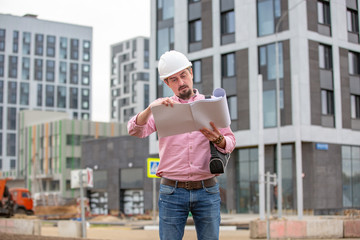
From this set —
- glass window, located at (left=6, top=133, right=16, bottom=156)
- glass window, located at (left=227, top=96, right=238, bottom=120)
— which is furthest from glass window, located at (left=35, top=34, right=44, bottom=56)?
glass window, located at (left=227, top=96, right=238, bottom=120)

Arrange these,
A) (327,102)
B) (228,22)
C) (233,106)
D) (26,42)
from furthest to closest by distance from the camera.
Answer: (26,42) < (228,22) < (233,106) < (327,102)

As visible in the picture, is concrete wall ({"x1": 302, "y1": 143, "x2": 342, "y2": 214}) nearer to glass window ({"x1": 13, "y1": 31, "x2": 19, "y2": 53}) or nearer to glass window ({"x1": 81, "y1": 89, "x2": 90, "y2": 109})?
glass window ({"x1": 81, "y1": 89, "x2": 90, "y2": 109})

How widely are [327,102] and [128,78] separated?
91336 millimetres

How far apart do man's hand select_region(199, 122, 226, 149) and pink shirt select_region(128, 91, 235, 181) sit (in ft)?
0.23

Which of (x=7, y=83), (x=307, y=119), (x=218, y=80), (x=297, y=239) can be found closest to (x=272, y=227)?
(x=297, y=239)

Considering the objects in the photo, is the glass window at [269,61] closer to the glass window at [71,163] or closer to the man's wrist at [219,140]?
the man's wrist at [219,140]

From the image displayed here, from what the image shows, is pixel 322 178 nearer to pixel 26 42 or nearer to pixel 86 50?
pixel 26 42

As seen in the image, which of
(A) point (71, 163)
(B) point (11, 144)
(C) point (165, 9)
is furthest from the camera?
(B) point (11, 144)

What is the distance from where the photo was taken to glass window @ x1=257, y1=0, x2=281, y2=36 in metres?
38.6

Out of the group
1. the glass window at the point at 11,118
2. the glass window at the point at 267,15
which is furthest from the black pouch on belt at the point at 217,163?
the glass window at the point at 11,118

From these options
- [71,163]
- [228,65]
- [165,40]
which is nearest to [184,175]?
[228,65]

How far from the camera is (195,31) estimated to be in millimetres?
43844

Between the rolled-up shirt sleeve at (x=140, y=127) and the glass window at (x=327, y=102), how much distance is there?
3335 cm

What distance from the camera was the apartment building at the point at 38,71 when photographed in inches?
4700
